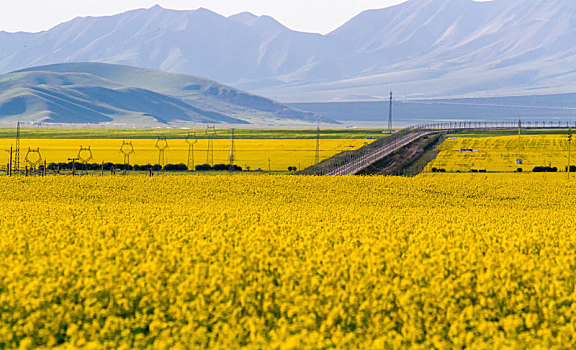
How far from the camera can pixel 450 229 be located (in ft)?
84.9

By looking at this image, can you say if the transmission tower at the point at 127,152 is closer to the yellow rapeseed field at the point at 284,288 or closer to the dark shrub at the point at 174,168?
the dark shrub at the point at 174,168

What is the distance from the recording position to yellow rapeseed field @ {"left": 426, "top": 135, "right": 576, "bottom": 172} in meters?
104

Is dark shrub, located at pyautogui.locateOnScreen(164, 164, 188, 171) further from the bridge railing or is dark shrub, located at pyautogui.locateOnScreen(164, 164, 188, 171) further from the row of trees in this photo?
the bridge railing

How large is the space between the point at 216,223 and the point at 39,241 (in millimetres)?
6815

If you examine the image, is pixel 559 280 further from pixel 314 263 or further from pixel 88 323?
pixel 88 323

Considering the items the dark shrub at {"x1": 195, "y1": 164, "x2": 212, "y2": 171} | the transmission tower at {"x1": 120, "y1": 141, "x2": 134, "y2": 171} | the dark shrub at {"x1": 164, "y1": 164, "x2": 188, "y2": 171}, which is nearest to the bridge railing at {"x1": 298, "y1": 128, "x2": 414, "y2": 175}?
the dark shrub at {"x1": 195, "y1": 164, "x2": 212, "y2": 171}

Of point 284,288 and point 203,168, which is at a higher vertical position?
point 284,288

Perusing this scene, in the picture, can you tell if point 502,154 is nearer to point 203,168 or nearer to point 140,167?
point 203,168

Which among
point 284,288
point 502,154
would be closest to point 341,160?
point 502,154

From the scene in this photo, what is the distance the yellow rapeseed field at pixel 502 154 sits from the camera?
103500 mm

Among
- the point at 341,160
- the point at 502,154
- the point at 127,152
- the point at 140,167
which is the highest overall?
the point at 502,154

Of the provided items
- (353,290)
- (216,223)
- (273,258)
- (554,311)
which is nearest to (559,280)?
(554,311)

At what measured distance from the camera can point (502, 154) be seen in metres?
122

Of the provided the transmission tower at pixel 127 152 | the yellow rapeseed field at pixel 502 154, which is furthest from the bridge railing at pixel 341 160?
the transmission tower at pixel 127 152
